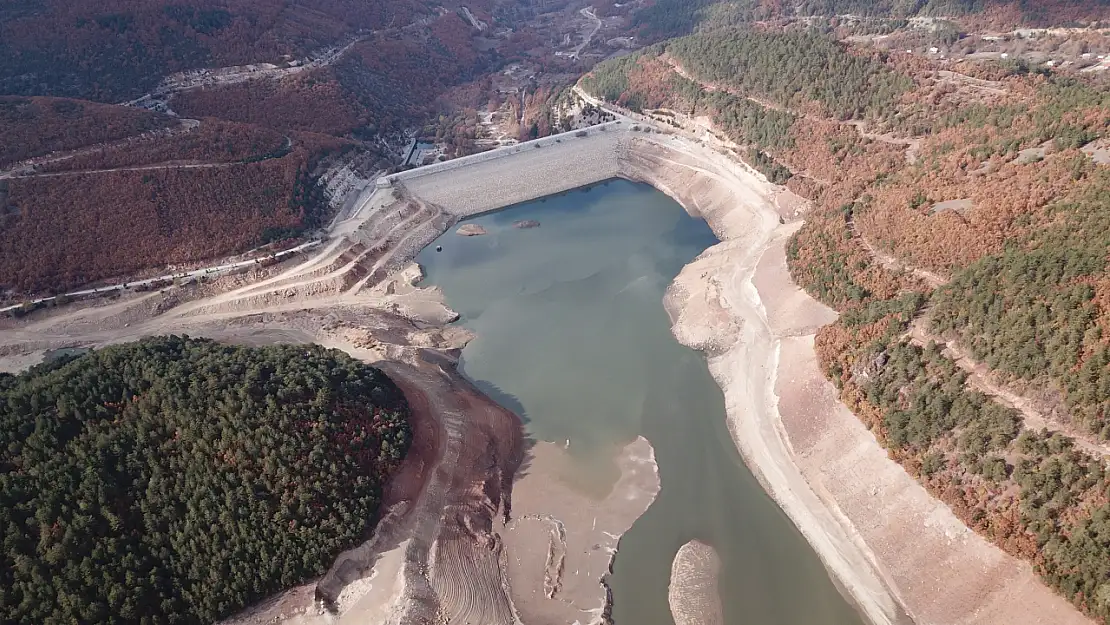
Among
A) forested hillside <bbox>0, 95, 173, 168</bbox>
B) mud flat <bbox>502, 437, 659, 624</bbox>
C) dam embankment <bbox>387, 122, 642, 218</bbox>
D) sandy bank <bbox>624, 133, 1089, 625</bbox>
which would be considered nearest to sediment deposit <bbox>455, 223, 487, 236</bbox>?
dam embankment <bbox>387, 122, 642, 218</bbox>

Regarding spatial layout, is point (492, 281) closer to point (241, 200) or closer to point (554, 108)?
point (241, 200)

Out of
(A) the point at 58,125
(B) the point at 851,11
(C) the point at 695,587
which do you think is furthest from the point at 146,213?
(B) the point at 851,11

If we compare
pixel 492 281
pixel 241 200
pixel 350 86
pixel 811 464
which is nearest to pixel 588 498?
pixel 811 464

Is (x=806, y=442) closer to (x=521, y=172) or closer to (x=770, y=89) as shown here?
(x=770, y=89)

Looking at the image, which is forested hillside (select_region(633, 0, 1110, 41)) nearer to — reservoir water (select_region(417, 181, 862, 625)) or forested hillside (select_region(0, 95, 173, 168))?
reservoir water (select_region(417, 181, 862, 625))

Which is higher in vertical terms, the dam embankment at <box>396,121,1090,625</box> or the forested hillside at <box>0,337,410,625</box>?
the forested hillside at <box>0,337,410,625</box>
